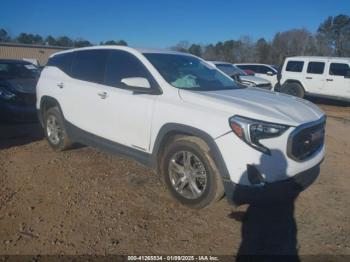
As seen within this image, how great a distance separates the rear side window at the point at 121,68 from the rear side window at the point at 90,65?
149mm

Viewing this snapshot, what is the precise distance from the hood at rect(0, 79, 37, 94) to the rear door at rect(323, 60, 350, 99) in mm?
11821

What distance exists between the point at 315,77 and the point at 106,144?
41.6 feet

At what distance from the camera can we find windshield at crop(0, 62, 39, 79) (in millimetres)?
9102

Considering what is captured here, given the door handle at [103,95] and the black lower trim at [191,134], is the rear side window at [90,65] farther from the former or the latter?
the black lower trim at [191,134]

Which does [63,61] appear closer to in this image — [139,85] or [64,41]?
[139,85]

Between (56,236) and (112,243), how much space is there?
592 mm

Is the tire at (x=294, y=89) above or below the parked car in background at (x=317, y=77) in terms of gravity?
below

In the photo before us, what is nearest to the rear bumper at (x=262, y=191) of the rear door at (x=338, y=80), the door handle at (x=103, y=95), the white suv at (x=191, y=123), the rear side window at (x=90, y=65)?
the white suv at (x=191, y=123)

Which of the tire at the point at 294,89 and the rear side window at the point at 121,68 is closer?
the rear side window at the point at 121,68

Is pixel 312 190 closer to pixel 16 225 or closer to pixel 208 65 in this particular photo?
pixel 208 65

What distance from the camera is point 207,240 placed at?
355 cm

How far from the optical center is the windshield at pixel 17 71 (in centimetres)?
910

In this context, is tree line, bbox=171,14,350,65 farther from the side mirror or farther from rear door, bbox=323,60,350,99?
the side mirror

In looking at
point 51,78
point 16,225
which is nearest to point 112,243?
point 16,225
